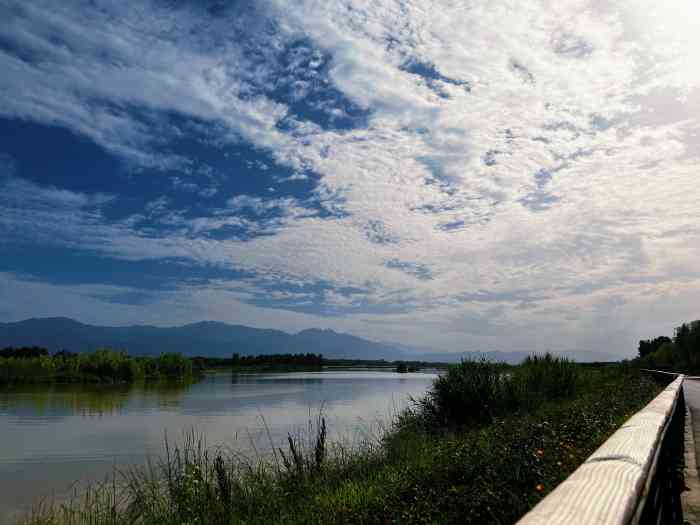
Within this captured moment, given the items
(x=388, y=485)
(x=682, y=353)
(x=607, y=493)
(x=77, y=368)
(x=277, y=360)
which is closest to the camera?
(x=607, y=493)

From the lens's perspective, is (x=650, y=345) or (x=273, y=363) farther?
(x=273, y=363)

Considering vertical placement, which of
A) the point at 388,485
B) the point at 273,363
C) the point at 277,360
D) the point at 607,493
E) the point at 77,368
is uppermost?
the point at 607,493

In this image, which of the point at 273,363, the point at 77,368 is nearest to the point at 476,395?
the point at 77,368

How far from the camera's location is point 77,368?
68125 mm

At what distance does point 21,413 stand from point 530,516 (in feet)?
121

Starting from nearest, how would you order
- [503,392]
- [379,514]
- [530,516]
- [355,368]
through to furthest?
[530,516] < [379,514] < [503,392] < [355,368]

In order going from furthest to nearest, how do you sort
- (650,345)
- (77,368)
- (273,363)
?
(273,363)
(650,345)
(77,368)

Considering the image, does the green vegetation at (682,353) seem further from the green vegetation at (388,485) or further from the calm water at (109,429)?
the green vegetation at (388,485)

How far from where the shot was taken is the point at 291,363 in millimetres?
138000

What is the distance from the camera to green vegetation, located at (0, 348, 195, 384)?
202ft

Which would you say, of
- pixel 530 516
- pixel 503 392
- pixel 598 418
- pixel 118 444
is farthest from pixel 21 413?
pixel 530 516

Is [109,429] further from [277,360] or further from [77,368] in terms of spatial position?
[277,360]

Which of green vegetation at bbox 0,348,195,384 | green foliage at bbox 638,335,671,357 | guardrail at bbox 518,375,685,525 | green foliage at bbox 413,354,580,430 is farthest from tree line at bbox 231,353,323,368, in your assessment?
guardrail at bbox 518,375,685,525

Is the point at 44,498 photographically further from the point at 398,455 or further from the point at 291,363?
the point at 291,363
